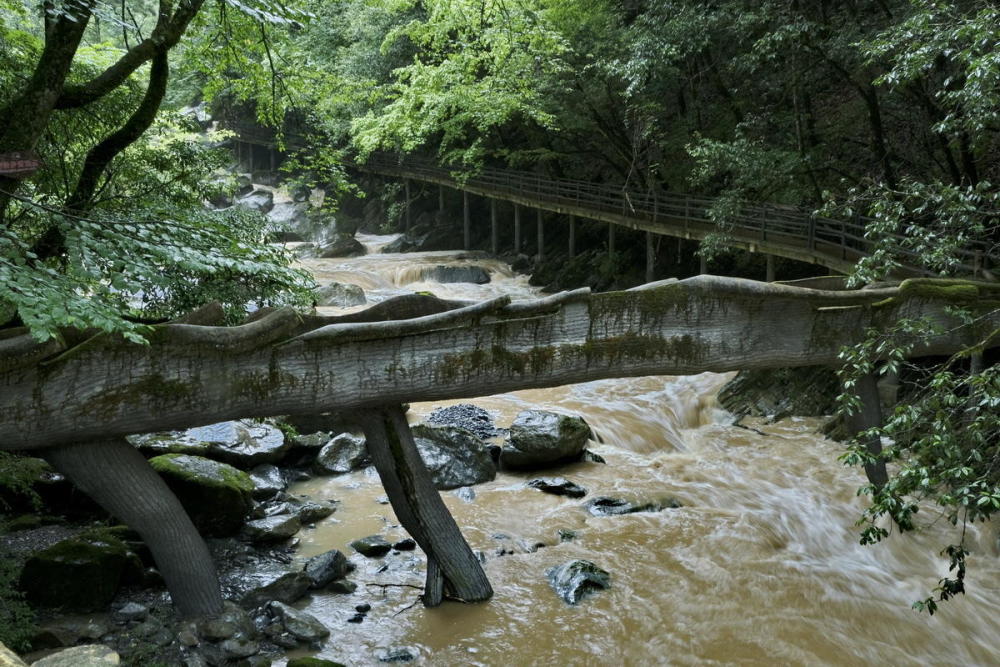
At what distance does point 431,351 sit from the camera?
15.4ft

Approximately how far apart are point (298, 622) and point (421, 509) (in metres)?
1.21

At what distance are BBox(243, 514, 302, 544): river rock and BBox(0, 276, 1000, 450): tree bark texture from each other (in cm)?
277

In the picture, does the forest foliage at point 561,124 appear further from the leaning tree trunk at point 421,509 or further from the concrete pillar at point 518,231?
the concrete pillar at point 518,231

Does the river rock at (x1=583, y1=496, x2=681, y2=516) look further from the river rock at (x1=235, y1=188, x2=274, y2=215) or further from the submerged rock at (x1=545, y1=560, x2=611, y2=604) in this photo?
the river rock at (x1=235, y1=188, x2=274, y2=215)

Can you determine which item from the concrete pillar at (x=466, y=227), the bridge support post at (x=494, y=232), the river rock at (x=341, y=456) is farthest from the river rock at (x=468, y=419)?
the concrete pillar at (x=466, y=227)

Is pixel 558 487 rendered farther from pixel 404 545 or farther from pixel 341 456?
pixel 341 456

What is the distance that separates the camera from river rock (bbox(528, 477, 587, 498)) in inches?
335

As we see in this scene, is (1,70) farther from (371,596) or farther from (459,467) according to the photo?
(459,467)

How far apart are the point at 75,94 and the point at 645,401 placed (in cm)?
934

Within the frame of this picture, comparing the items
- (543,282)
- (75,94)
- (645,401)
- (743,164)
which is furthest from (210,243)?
(543,282)

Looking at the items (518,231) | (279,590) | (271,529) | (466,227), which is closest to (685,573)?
(279,590)

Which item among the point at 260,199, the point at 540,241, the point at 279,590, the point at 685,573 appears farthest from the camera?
the point at 260,199

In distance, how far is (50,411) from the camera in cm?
406

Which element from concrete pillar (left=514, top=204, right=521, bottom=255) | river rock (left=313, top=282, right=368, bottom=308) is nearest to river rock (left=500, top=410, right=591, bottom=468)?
river rock (left=313, top=282, right=368, bottom=308)
